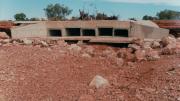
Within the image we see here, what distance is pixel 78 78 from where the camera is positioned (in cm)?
830

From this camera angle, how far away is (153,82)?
25.0 ft

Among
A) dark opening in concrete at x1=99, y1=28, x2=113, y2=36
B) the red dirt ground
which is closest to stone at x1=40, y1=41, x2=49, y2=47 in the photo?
the red dirt ground

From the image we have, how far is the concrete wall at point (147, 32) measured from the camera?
14695 mm

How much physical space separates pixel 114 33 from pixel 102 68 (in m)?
6.43

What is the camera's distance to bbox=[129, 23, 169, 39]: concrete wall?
48.2 feet

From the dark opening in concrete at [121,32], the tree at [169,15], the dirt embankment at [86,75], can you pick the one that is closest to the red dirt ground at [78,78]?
the dirt embankment at [86,75]

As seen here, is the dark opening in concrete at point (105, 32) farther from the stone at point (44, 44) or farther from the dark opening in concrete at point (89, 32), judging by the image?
the stone at point (44, 44)

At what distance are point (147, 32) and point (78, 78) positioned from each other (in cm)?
702

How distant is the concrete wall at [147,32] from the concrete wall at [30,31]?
12.1ft

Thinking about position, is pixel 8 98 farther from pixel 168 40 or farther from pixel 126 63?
pixel 168 40

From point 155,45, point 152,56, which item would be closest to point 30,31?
point 155,45

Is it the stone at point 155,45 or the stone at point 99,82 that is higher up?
the stone at point 155,45

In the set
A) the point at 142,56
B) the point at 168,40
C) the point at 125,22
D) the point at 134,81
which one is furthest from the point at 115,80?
the point at 125,22

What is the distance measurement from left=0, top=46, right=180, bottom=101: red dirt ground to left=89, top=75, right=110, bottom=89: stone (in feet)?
0.38
